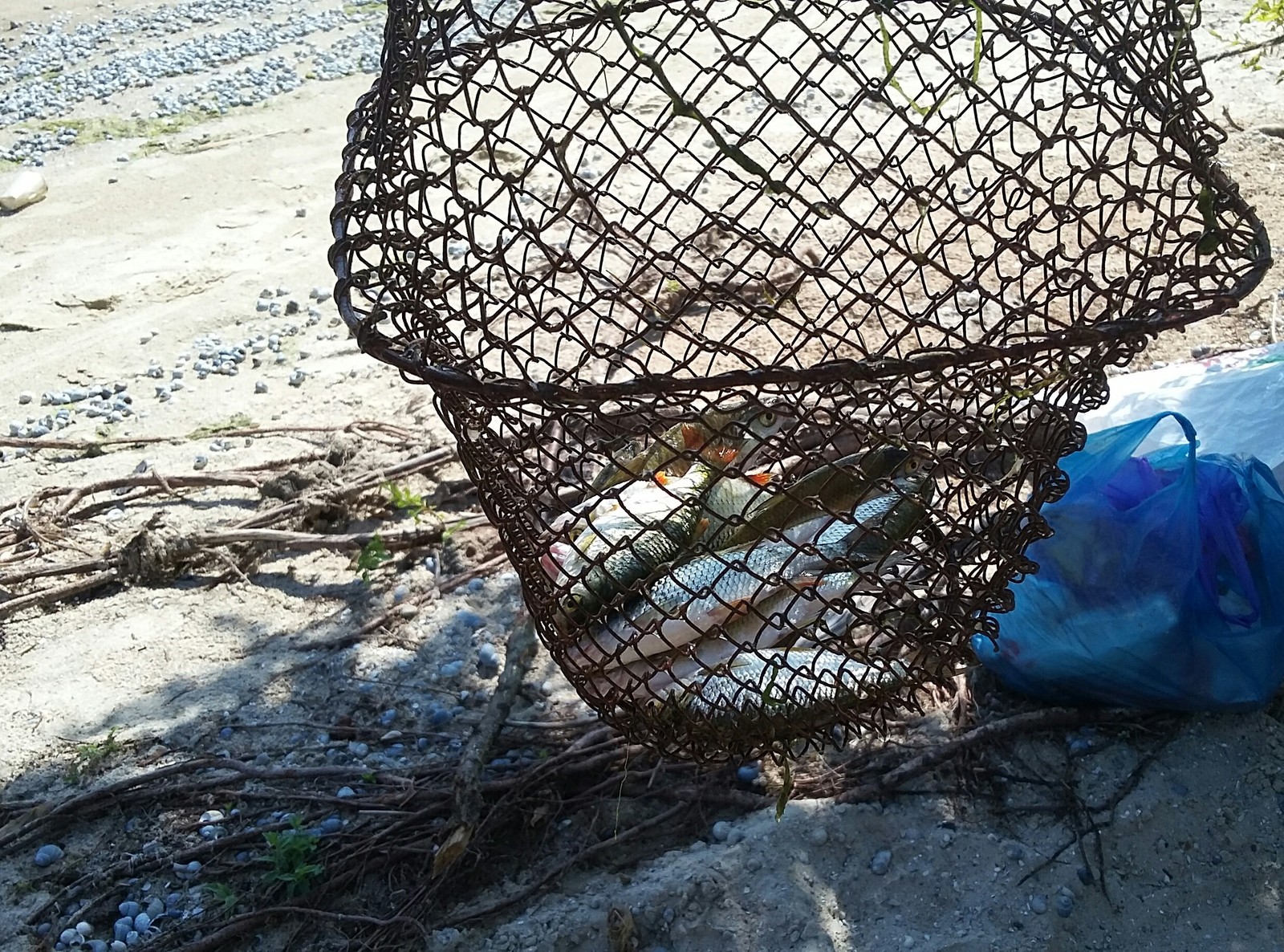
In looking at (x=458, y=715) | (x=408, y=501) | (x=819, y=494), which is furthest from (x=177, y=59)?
(x=819, y=494)

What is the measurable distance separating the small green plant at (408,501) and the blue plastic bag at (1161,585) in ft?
5.49

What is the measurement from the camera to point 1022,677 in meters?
2.40

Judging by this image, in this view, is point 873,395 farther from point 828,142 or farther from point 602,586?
point 602,586

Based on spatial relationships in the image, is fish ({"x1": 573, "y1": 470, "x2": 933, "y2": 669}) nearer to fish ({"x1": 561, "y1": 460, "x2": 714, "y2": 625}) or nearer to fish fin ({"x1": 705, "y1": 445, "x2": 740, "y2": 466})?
fish ({"x1": 561, "y1": 460, "x2": 714, "y2": 625})

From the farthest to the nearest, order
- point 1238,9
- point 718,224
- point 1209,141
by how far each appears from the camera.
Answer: point 1238,9 < point 718,224 < point 1209,141

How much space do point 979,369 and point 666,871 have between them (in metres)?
1.10

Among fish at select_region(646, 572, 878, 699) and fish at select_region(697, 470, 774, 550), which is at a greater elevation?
fish at select_region(697, 470, 774, 550)

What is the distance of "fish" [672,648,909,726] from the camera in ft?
6.63

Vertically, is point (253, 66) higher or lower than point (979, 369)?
higher

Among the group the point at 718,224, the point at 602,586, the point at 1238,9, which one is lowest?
the point at 602,586

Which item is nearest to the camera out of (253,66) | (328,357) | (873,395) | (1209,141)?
(1209,141)

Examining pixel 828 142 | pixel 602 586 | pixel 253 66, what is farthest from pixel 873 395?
pixel 253 66

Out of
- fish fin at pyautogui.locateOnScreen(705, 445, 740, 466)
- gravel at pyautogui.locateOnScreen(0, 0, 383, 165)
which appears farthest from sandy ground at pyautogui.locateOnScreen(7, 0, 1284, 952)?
gravel at pyautogui.locateOnScreen(0, 0, 383, 165)

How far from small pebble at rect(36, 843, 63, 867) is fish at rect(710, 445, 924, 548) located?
1547mm
